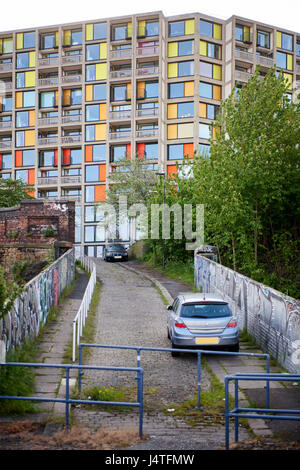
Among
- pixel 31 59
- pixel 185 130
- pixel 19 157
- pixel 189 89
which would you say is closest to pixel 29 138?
pixel 19 157

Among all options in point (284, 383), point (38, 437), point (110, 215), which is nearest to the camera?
point (38, 437)

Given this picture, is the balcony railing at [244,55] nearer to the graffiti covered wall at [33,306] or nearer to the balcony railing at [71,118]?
the balcony railing at [71,118]

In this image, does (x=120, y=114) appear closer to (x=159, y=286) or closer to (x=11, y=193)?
(x=11, y=193)

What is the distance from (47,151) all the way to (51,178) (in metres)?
3.83

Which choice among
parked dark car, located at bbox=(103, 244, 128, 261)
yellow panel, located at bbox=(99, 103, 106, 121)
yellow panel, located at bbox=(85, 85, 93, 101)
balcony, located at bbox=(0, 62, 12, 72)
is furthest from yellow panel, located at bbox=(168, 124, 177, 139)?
balcony, located at bbox=(0, 62, 12, 72)

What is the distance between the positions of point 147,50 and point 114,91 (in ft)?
20.0

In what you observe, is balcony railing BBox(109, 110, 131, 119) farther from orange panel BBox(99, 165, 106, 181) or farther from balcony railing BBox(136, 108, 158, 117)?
orange panel BBox(99, 165, 106, 181)

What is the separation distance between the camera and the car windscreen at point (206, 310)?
11.5m

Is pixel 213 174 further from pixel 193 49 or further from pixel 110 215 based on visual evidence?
pixel 193 49

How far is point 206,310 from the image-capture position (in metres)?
11.6

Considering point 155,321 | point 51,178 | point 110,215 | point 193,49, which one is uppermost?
point 193,49

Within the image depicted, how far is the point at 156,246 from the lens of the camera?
35969 millimetres

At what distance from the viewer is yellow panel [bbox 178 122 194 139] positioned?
55.5 meters

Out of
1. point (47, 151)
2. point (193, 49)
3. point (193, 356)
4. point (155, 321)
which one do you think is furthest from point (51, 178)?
point (193, 356)
